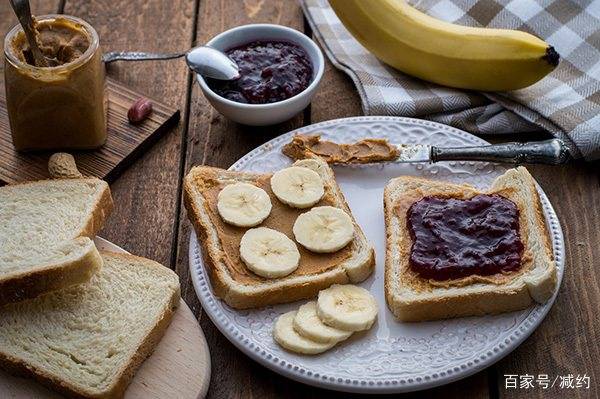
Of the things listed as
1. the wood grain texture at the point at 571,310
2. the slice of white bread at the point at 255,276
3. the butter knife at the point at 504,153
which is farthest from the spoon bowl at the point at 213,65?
the wood grain texture at the point at 571,310

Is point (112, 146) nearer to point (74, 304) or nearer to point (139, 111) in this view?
point (139, 111)

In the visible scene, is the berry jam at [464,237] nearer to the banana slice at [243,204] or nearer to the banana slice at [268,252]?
the banana slice at [268,252]

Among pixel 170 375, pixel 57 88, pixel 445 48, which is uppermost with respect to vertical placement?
pixel 445 48

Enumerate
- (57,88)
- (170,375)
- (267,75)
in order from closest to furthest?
1. (170,375)
2. (57,88)
3. (267,75)

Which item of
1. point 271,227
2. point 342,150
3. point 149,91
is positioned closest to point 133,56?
point 149,91

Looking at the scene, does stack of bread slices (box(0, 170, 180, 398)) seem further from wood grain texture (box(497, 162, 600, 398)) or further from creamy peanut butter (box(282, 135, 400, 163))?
wood grain texture (box(497, 162, 600, 398))

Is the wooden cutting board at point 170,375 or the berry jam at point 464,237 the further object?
the berry jam at point 464,237

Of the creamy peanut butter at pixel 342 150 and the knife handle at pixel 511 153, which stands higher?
the knife handle at pixel 511 153
